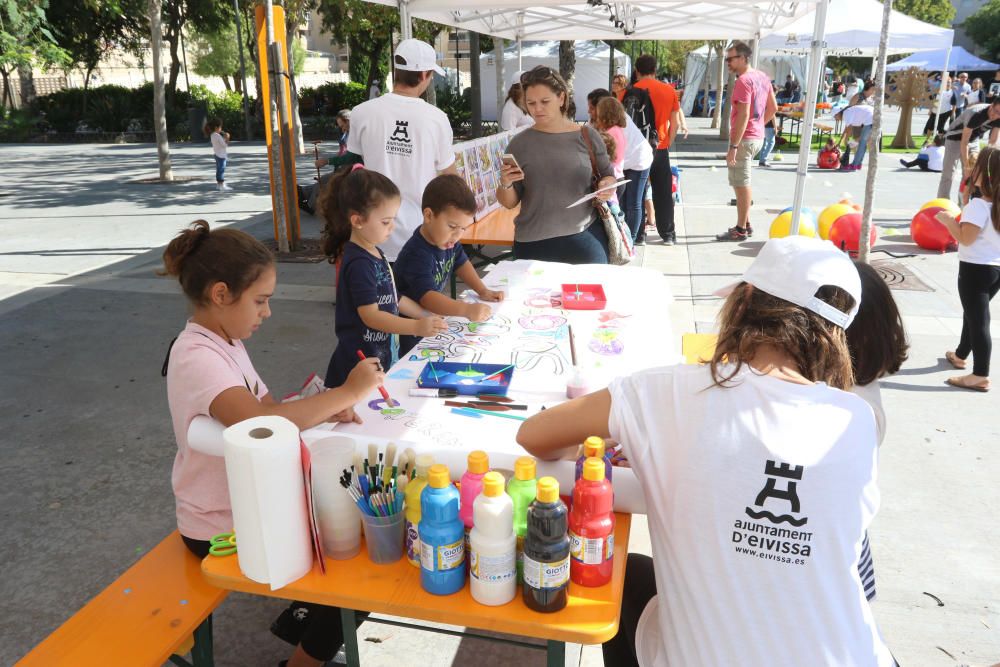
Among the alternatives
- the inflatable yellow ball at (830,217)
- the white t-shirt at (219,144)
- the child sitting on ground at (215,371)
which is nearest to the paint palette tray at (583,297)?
the child sitting on ground at (215,371)

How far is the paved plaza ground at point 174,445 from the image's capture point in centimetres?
253

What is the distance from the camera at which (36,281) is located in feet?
23.0

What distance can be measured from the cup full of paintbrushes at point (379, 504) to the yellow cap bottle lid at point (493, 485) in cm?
25

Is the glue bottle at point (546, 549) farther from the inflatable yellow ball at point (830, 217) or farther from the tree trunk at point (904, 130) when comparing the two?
the tree trunk at point (904, 130)

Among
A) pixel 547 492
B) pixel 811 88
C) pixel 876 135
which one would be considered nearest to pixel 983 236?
pixel 811 88

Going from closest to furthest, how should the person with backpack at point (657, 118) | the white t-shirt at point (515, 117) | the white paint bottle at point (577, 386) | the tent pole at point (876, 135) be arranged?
the white paint bottle at point (577, 386) → the tent pole at point (876, 135) → the person with backpack at point (657, 118) → the white t-shirt at point (515, 117)

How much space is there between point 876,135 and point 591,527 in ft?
19.0

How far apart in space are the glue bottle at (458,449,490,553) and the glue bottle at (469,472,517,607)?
0.22 feet

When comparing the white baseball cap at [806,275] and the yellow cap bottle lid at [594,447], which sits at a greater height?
the white baseball cap at [806,275]

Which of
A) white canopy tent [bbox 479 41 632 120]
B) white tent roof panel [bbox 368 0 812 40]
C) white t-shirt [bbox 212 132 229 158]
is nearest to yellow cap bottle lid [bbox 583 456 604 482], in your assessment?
white tent roof panel [bbox 368 0 812 40]

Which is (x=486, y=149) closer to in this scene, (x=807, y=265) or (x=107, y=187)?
(x=807, y=265)

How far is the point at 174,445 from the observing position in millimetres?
3824

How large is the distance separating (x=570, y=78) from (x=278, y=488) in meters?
15.5

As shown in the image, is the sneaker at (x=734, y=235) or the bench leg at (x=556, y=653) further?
the sneaker at (x=734, y=235)
